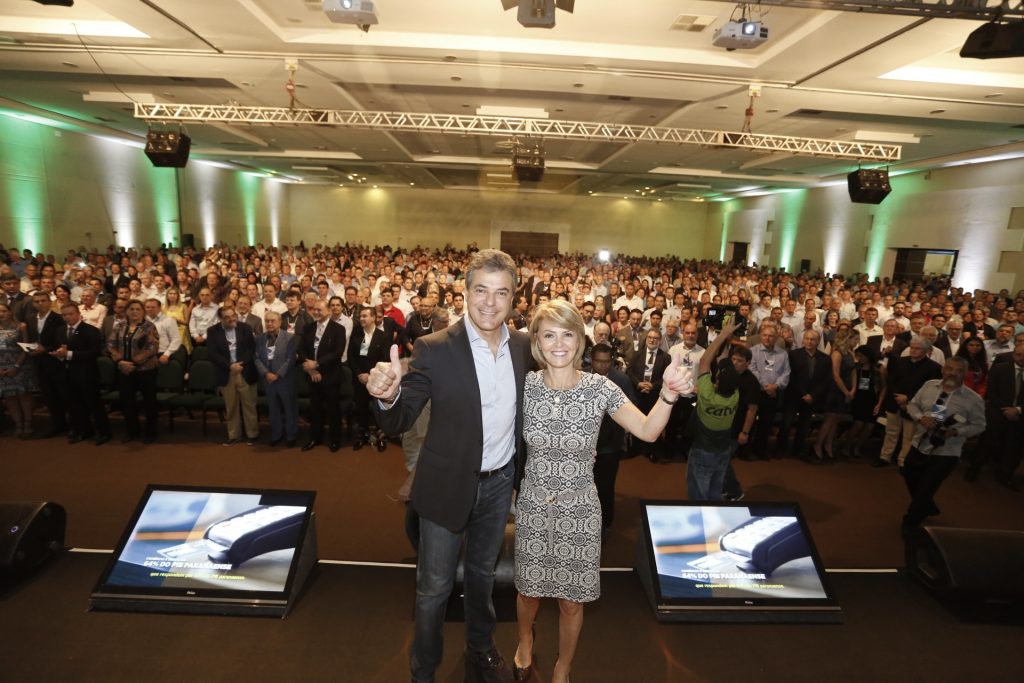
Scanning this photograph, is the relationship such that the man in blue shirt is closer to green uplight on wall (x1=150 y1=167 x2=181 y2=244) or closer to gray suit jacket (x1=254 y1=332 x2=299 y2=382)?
gray suit jacket (x1=254 y1=332 x2=299 y2=382)

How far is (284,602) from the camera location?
2.49 m

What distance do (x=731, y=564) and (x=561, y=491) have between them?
1.47 metres

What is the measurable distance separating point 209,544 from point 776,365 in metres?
5.22

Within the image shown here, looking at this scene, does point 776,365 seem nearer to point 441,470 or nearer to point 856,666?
point 856,666

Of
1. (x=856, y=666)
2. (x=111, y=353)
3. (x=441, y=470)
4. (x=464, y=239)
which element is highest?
(x=464, y=239)

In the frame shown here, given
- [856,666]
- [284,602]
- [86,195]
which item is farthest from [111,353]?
[86,195]

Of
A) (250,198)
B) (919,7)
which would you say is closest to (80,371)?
(919,7)

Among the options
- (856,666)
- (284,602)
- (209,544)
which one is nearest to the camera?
(856,666)

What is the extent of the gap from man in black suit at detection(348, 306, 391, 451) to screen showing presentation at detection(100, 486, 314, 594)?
91.7 inches

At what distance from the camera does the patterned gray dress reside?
1888 mm

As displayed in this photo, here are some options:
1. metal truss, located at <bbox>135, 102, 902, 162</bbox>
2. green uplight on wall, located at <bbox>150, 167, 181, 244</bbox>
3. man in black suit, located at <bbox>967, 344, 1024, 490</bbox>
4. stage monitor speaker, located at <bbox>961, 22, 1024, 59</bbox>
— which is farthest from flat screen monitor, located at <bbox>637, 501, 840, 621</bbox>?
green uplight on wall, located at <bbox>150, 167, 181, 244</bbox>

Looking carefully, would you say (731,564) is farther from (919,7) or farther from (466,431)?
(919,7)

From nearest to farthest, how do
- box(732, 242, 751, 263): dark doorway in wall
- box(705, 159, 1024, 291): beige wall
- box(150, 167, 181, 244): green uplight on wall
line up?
box(705, 159, 1024, 291): beige wall → box(150, 167, 181, 244): green uplight on wall → box(732, 242, 751, 263): dark doorway in wall

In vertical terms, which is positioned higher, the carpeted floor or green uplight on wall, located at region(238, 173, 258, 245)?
green uplight on wall, located at region(238, 173, 258, 245)
